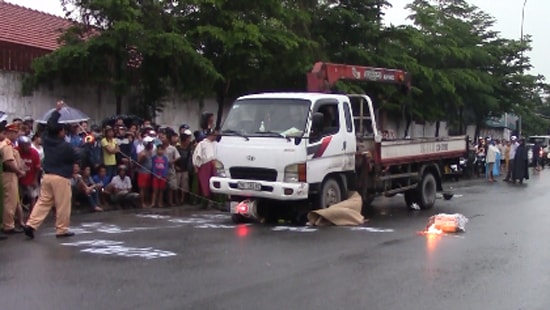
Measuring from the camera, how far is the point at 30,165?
12.1m

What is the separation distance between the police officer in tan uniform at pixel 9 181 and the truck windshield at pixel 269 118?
141 inches

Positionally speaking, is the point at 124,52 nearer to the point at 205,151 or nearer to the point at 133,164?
the point at 133,164

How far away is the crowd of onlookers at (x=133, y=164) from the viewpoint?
1407 cm

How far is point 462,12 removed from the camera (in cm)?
3466

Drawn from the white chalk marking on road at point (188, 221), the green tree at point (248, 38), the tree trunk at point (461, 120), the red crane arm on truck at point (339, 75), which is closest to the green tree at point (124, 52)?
the green tree at point (248, 38)

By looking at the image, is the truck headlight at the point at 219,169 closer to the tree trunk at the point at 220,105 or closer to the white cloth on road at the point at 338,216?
the white cloth on road at the point at 338,216

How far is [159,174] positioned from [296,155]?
4285 mm

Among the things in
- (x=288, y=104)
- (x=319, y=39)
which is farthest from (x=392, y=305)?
(x=319, y=39)

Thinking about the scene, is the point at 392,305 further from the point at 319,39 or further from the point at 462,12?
the point at 462,12

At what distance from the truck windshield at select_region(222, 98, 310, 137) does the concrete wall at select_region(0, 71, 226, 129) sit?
251 inches

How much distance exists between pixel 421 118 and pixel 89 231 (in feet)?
66.4

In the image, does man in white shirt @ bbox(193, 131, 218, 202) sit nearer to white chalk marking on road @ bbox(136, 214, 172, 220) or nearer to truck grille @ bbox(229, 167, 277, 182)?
white chalk marking on road @ bbox(136, 214, 172, 220)

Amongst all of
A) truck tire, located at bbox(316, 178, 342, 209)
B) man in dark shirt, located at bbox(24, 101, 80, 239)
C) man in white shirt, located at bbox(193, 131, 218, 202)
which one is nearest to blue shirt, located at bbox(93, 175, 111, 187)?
man in white shirt, located at bbox(193, 131, 218, 202)

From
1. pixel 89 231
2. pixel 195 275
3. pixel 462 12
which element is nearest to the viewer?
pixel 195 275
